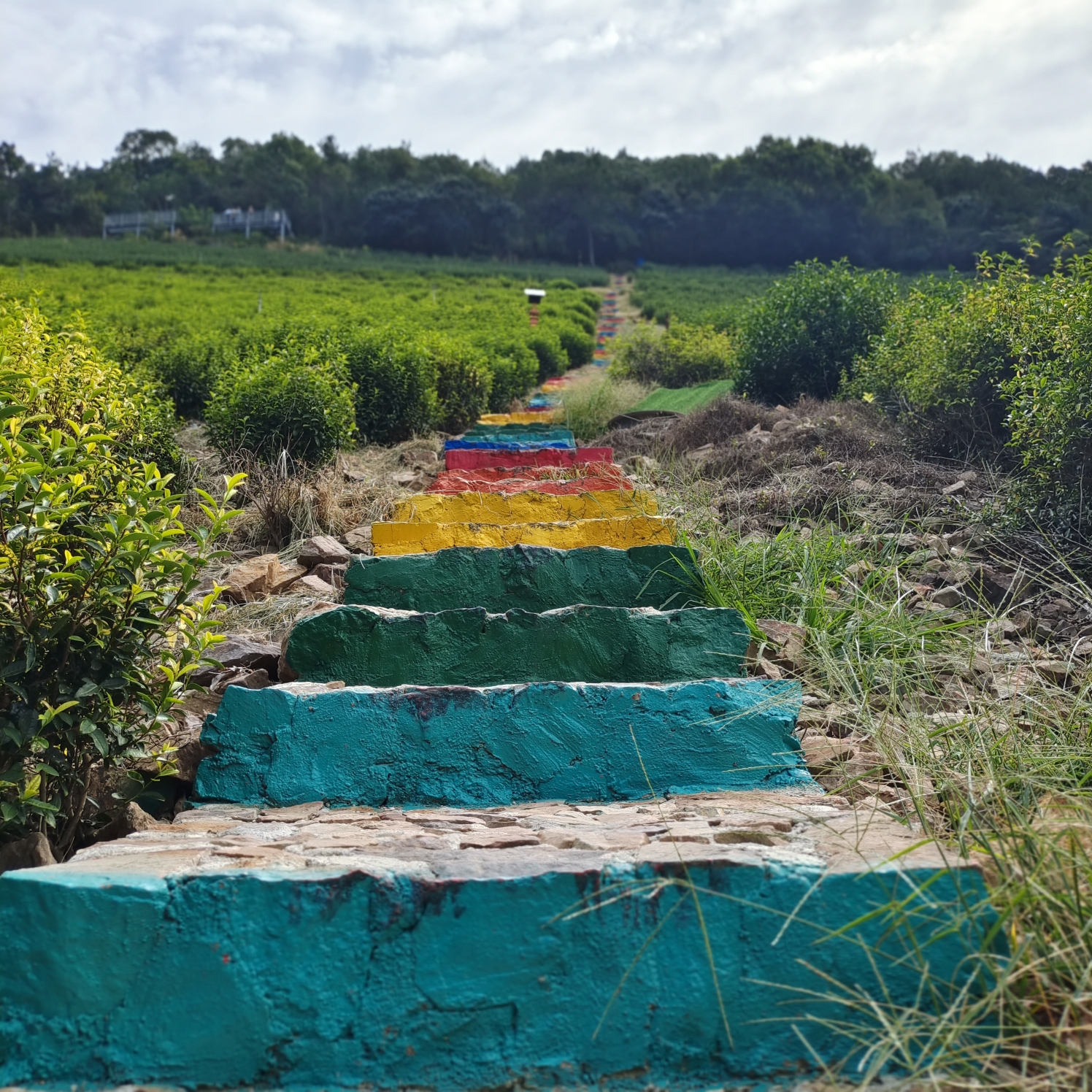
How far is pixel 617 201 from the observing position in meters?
54.8

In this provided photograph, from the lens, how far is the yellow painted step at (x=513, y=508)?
4570 mm

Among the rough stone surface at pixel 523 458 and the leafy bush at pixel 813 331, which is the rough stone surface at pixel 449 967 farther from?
the leafy bush at pixel 813 331

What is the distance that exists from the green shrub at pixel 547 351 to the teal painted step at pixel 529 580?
9.64 meters

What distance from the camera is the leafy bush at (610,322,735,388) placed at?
40.9 feet

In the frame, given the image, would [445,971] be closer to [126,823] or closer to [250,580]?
[126,823]

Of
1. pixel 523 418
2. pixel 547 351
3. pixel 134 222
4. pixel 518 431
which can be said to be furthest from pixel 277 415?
pixel 134 222

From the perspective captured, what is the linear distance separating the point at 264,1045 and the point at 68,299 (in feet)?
55.6

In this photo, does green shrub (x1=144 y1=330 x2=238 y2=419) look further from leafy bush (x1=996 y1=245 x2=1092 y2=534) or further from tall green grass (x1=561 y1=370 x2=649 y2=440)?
leafy bush (x1=996 y1=245 x2=1092 y2=534)

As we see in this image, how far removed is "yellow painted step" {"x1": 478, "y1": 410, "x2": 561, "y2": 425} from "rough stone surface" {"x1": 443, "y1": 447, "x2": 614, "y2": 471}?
2853 millimetres

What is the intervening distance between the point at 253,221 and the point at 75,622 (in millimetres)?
62237

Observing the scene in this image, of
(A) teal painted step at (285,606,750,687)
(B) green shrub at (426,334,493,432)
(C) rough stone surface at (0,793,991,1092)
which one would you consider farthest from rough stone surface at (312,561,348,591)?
(B) green shrub at (426,334,493,432)

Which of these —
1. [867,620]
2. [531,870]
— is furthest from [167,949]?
[867,620]

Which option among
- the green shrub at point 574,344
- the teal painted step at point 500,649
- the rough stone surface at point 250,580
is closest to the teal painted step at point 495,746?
the teal painted step at point 500,649

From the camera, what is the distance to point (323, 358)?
6988 mm
